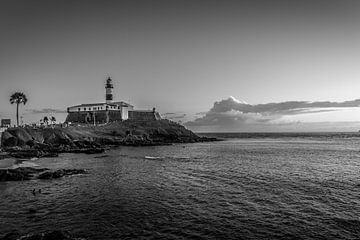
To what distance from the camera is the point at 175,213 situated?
861 inches

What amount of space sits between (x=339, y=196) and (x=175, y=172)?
22568 millimetres

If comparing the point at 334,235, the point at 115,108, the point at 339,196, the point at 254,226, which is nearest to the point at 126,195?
the point at 254,226

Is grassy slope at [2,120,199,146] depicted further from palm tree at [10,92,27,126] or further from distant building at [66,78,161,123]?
palm tree at [10,92,27,126]

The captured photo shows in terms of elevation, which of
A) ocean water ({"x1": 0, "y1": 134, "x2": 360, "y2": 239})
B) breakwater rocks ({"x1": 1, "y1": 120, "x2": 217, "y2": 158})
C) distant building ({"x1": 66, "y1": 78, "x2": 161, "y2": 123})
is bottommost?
ocean water ({"x1": 0, "y1": 134, "x2": 360, "y2": 239})

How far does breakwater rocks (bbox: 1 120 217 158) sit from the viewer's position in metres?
67.6

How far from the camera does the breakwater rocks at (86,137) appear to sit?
67600mm

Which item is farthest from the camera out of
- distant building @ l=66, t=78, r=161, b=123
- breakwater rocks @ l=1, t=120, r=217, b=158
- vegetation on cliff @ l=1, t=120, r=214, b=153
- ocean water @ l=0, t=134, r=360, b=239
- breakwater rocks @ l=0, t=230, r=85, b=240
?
distant building @ l=66, t=78, r=161, b=123

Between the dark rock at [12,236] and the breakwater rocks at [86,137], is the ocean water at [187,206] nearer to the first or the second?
the dark rock at [12,236]

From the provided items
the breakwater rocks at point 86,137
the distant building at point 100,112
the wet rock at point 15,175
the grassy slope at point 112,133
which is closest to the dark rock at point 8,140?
the breakwater rocks at point 86,137

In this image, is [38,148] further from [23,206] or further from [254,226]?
[254,226]

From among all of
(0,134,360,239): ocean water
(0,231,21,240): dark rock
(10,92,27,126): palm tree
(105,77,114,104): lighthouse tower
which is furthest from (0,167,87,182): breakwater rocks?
(105,77,114,104): lighthouse tower

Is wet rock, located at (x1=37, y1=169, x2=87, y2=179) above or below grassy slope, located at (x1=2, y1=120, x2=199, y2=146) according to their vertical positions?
below

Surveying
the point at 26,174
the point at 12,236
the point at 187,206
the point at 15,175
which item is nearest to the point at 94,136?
the point at 26,174

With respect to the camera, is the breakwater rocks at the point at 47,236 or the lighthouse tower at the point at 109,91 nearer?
the breakwater rocks at the point at 47,236
